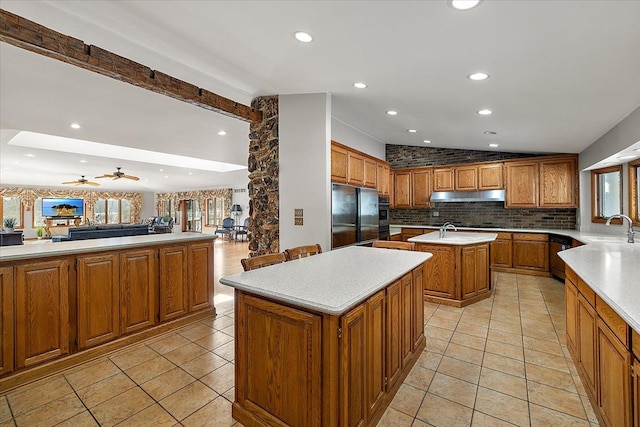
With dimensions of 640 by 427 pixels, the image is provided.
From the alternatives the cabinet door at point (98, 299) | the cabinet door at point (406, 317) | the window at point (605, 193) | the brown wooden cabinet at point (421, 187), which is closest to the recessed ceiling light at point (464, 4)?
the cabinet door at point (406, 317)

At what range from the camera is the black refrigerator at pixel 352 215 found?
3744mm

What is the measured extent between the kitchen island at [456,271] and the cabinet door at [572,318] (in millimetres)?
1288

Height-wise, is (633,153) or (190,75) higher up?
(190,75)

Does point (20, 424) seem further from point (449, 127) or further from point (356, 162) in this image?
point (449, 127)

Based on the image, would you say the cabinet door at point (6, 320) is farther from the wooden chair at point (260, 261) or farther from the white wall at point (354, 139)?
the white wall at point (354, 139)

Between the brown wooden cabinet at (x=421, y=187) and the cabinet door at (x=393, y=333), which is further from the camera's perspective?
the brown wooden cabinet at (x=421, y=187)

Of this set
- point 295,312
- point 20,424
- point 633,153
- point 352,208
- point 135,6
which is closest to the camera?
point 295,312

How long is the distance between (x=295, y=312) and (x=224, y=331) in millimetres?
2014

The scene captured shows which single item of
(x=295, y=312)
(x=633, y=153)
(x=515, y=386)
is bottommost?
(x=515, y=386)

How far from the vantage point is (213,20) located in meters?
2.10

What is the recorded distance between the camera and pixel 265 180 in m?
3.98

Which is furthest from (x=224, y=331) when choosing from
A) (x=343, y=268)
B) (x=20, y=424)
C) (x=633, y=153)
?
(x=633, y=153)

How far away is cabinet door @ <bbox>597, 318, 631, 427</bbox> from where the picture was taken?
129 centimetres

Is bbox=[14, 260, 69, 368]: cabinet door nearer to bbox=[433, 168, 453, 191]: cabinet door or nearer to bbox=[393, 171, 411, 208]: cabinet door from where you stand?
bbox=[393, 171, 411, 208]: cabinet door
